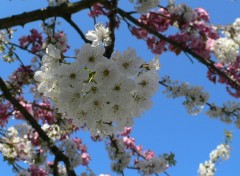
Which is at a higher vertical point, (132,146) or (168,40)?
(132,146)

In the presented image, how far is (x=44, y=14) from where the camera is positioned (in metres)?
4.02

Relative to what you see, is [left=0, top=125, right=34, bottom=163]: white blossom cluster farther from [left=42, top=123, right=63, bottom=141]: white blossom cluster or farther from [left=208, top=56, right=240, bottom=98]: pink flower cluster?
[left=208, top=56, right=240, bottom=98]: pink flower cluster

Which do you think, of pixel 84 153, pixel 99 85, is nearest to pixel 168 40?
pixel 99 85

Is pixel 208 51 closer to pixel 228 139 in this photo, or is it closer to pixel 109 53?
pixel 228 139

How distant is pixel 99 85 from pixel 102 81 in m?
0.04

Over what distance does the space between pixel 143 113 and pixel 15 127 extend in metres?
5.52

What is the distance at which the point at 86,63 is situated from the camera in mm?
1978

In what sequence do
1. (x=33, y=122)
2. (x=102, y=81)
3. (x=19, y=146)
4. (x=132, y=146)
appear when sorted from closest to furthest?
(x=102, y=81), (x=33, y=122), (x=19, y=146), (x=132, y=146)

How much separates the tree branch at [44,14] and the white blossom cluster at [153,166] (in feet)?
11.3

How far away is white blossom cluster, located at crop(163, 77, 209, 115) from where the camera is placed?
646cm

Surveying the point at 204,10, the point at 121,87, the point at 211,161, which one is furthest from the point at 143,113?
the point at 211,161

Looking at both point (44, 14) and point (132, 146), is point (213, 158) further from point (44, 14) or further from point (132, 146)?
point (44, 14)

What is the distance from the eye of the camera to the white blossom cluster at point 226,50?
22.3 feet

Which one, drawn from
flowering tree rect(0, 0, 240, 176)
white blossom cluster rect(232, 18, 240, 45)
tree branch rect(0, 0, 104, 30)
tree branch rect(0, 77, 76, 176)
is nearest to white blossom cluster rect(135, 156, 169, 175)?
flowering tree rect(0, 0, 240, 176)
